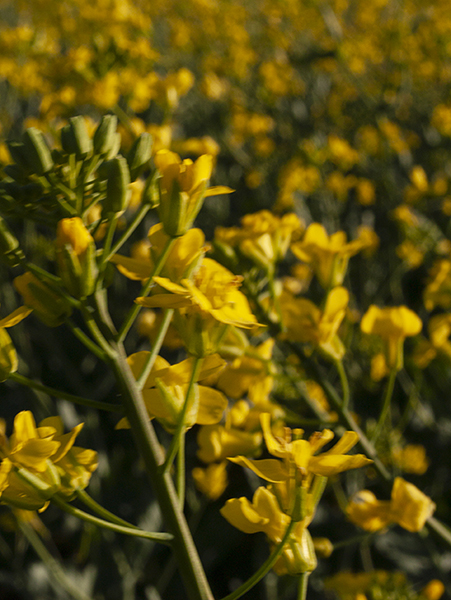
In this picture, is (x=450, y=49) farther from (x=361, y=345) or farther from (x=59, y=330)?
(x=59, y=330)

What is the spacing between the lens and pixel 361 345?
1.58 metres

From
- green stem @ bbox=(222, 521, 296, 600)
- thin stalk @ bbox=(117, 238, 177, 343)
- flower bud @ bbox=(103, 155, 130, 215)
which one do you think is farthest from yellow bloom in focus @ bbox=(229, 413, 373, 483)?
flower bud @ bbox=(103, 155, 130, 215)

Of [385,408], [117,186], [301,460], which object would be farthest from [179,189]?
[385,408]

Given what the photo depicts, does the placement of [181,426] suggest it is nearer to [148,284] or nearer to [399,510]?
[148,284]

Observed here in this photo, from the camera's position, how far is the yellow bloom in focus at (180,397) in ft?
1.47

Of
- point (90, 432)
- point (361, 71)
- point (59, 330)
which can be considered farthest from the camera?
point (361, 71)

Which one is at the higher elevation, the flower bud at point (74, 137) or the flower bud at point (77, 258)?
the flower bud at point (74, 137)

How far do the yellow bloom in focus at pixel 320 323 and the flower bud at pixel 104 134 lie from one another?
0.34m

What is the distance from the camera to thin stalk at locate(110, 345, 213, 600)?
0.46 metres

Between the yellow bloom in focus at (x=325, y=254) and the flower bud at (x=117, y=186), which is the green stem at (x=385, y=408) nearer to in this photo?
the yellow bloom in focus at (x=325, y=254)

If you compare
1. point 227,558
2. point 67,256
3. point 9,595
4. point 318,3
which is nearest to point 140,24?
point 318,3

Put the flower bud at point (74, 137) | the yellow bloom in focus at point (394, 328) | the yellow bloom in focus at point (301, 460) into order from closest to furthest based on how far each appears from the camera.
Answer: the yellow bloom in focus at point (301, 460) → the flower bud at point (74, 137) → the yellow bloom in focus at point (394, 328)

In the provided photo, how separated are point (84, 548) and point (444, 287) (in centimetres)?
129

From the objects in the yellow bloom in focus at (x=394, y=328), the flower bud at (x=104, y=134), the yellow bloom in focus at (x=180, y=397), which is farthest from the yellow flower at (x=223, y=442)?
the flower bud at (x=104, y=134)
